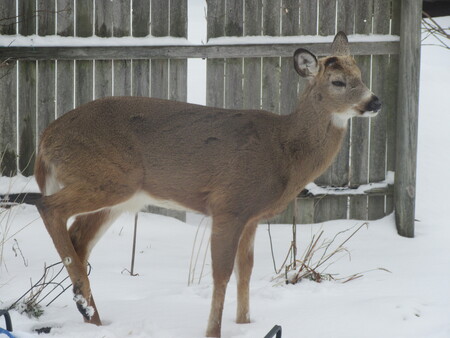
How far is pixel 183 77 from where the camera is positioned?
731cm

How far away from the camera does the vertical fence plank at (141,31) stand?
7.27 m

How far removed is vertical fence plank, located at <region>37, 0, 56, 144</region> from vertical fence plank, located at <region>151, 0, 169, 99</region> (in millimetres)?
976

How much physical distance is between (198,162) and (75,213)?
73 centimetres

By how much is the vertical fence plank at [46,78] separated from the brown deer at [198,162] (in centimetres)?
320

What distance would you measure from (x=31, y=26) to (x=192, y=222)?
2.49 m

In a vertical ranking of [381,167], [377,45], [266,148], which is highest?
[377,45]

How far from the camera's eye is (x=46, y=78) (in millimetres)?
7348

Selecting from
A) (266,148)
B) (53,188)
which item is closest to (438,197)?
(266,148)

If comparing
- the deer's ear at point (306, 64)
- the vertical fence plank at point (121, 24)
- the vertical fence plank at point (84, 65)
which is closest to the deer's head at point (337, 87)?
the deer's ear at point (306, 64)

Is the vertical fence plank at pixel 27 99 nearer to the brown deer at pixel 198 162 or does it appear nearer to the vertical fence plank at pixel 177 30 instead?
the vertical fence plank at pixel 177 30

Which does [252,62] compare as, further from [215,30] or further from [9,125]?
[9,125]

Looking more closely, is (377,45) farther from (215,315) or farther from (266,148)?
(215,315)

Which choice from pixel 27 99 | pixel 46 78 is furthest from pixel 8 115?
pixel 46 78

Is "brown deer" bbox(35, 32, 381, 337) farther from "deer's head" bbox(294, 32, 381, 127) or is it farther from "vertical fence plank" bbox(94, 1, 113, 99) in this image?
"vertical fence plank" bbox(94, 1, 113, 99)
